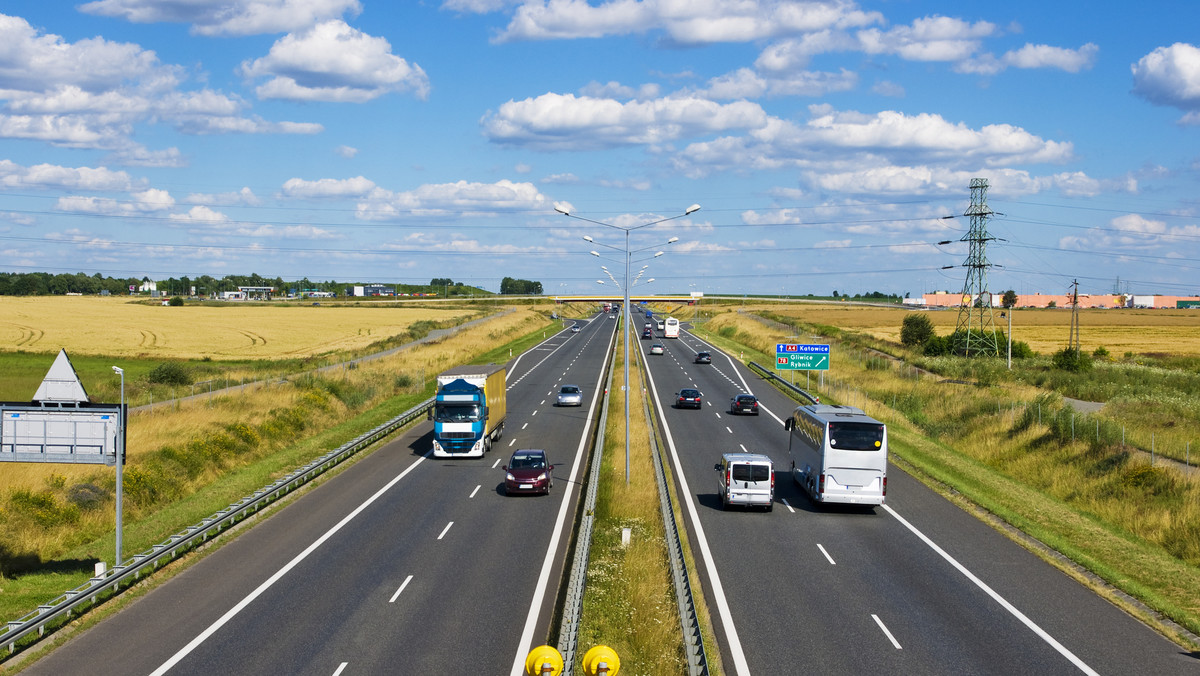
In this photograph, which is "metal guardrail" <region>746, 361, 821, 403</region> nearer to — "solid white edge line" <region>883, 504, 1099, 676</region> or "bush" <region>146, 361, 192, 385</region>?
"solid white edge line" <region>883, 504, 1099, 676</region>

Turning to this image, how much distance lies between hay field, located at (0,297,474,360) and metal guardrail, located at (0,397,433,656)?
58456 mm

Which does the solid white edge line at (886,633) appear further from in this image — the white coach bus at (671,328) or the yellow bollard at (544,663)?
the white coach bus at (671,328)

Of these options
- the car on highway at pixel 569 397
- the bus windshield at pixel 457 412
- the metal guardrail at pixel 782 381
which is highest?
the bus windshield at pixel 457 412

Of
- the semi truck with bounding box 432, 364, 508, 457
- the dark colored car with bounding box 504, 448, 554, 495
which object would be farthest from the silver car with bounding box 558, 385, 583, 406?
the dark colored car with bounding box 504, 448, 554, 495

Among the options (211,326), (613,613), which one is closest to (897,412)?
(613,613)

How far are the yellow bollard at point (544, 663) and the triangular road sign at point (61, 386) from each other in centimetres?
1770

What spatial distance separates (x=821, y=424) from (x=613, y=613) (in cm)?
1382

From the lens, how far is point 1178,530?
27078 millimetres

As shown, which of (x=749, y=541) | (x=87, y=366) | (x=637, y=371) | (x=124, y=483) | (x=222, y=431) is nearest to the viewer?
(x=749, y=541)

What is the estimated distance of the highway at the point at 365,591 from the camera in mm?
16781

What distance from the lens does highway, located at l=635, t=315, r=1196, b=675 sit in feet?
A: 56.0

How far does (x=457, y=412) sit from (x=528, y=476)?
29.4 ft

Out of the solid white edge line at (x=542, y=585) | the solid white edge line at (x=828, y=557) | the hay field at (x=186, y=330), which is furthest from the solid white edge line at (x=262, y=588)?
the hay field at (x=186, y=330)

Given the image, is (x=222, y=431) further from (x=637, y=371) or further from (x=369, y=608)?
(x=637, y=371)
